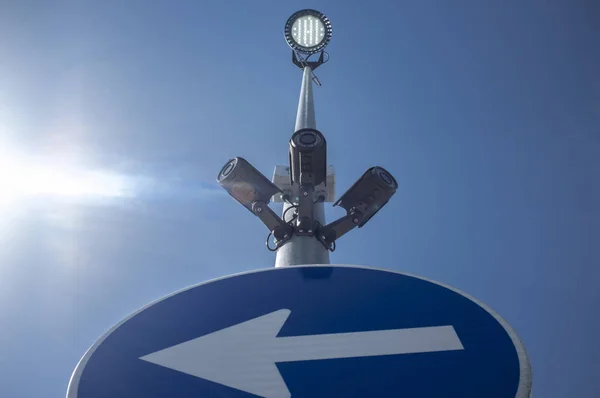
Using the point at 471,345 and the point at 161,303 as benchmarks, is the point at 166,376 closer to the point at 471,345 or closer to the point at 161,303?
the point at 161,303

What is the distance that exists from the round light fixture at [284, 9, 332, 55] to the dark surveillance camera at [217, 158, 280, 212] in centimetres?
251

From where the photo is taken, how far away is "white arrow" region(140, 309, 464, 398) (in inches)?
60.4

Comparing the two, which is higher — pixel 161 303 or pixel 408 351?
pixel 161 303

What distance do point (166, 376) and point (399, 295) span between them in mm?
924

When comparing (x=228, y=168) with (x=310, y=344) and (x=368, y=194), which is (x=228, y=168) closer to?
(x=368, y=194)

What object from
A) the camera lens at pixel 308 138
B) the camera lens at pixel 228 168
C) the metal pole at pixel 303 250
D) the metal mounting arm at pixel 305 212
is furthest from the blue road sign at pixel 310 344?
the camera lens at pixel 228 168

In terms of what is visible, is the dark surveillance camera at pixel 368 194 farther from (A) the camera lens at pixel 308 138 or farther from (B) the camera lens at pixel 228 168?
(B) the camera lens at pixel 228 168

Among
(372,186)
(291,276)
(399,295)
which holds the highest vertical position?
(372,186)

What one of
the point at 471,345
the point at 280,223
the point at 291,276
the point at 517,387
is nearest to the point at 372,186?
the point at 280,223

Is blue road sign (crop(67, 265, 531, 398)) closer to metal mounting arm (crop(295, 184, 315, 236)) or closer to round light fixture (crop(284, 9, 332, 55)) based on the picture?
metal mounting arm (crop(295, 184, 315, 236))

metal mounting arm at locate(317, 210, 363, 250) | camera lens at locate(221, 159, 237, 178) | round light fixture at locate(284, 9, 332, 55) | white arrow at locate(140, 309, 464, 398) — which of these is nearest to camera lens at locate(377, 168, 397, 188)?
metal mounting arm at locate(317, 210, 363, 250)

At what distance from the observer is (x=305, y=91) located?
491cm

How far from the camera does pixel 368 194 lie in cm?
330

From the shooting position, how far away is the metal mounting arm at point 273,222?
3076 mm
